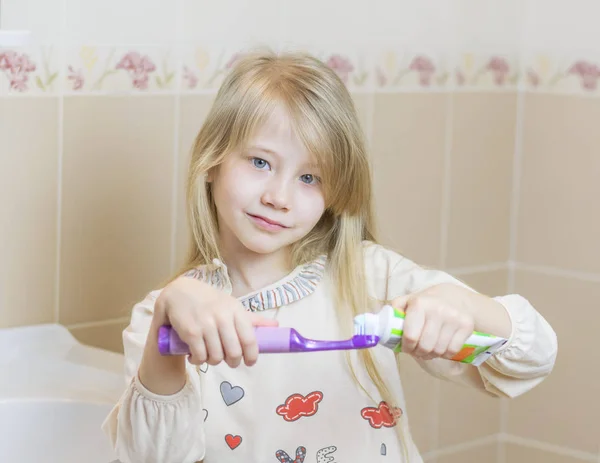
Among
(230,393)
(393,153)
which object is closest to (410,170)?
(393,153)

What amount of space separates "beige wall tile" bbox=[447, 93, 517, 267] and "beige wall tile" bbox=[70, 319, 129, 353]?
645mm

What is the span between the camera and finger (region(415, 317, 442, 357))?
0.95 meters

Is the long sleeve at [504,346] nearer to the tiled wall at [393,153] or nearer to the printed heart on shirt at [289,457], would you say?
the printed heart on shirt at [289,457]

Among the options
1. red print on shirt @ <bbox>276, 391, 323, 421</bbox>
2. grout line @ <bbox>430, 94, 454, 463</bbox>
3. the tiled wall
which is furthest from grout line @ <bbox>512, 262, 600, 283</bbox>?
red print on shirt @ <bbox>276, 391, 323, 421</bbox>

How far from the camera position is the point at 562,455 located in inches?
76.6

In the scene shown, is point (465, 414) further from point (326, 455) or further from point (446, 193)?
point (326, 455)

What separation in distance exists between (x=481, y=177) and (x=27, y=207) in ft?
2.80

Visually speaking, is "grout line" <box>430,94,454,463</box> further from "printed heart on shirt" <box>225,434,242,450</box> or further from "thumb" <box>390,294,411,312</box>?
"thumb" <box>390,294,411,312</box>

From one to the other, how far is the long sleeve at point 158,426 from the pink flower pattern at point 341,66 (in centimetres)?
72

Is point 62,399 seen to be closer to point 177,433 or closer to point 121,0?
point 177,433

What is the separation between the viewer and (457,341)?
97cm

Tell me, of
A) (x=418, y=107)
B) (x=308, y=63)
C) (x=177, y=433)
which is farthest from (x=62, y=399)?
(x=418, y=107)

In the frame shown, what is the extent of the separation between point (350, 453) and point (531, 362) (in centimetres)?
22

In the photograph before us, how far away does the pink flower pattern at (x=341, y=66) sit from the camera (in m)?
1.69
